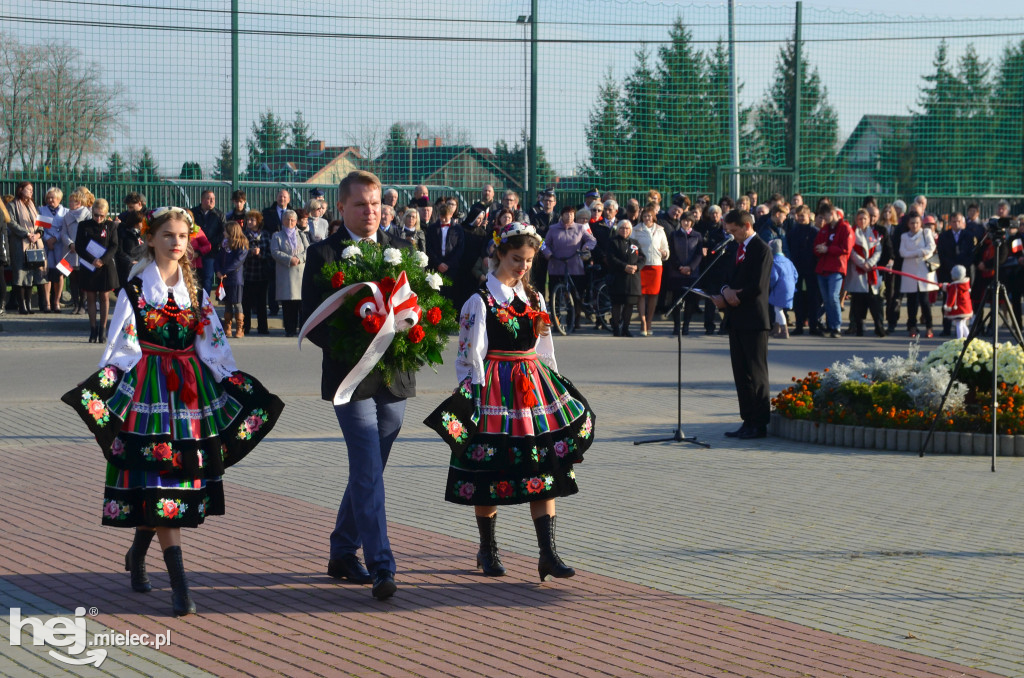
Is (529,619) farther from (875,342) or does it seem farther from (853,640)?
(875,342)

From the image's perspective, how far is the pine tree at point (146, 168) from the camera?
64.2 feet

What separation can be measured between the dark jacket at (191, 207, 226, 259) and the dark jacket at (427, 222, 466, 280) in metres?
2.76

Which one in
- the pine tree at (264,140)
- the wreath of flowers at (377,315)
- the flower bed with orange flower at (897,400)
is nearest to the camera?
the wreath of flowers at (377,315)

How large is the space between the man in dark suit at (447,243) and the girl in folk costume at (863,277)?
230 inches

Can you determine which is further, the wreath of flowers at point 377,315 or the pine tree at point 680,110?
the pine tree at point 680,110

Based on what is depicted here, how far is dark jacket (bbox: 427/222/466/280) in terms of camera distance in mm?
18344

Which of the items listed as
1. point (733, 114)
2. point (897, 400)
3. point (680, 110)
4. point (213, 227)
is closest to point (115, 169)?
point (213, 227)

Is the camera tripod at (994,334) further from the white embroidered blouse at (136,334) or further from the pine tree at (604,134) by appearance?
the pine tree at (604,134)

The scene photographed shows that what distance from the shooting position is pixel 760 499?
8.34 meters

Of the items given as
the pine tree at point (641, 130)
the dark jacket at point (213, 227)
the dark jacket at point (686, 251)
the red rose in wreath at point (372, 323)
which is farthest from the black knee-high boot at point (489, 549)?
the pine tree at point (641, 130)

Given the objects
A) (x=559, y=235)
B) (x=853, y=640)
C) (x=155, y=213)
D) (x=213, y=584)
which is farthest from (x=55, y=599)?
(x=559, y=235)

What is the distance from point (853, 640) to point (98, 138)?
16529 millimetres

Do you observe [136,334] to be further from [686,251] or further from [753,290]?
[686,251]

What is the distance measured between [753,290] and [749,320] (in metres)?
0.25
